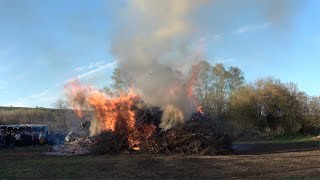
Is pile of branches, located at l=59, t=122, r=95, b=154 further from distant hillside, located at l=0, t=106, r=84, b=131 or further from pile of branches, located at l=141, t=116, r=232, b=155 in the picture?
distant hillside, located at l=0, t=106, r=84, b=131

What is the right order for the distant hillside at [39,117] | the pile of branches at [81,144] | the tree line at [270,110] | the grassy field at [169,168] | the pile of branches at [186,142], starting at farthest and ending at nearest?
1. the distant hillside at [39,117]
2. the tree line at [270,110]
3. the pile of branches at [81,144]
4. the pile of branches at [186,142]
5. the grassy field at [169,168]

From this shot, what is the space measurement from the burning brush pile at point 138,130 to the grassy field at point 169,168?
10.6ft

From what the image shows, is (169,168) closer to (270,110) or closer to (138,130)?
(138,130)

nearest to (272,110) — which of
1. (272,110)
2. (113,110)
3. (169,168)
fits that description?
(272,110)

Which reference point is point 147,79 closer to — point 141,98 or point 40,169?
point 141,98

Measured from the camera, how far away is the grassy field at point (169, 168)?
1619 centimetres

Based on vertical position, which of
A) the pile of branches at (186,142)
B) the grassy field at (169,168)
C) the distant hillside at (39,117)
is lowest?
the grassy field at (169,168)

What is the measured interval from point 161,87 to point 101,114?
536 cm

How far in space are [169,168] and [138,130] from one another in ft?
25.8

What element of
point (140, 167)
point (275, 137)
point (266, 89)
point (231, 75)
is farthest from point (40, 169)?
point (231, 75)

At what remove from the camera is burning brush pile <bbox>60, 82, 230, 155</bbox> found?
982 inches

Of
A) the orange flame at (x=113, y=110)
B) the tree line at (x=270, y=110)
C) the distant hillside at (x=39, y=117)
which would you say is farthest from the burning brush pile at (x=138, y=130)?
the distant hillside at (x=39, y=117)

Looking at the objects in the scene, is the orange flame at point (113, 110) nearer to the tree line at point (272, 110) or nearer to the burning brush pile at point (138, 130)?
the burning brush pile at point (138, 130)

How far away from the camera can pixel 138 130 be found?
1023 inches
